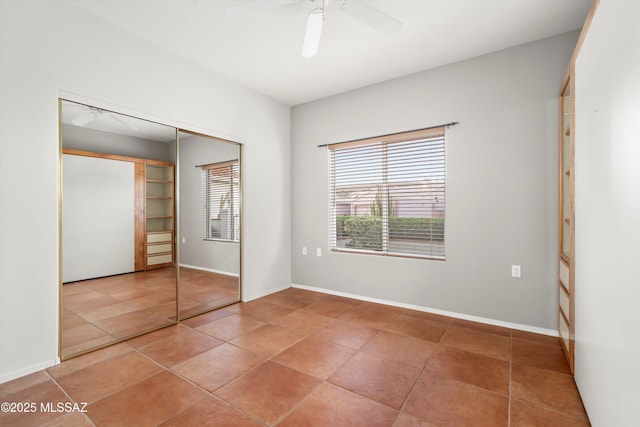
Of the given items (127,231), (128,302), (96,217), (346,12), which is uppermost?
(346,12)

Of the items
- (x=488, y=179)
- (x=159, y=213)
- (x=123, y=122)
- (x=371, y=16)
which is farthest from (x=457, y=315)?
(x=123, y=122)

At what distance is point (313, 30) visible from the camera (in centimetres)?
212

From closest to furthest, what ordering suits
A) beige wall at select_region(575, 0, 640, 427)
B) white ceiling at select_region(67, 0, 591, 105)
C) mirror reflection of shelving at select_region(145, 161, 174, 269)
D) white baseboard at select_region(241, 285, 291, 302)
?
beige wall at select_region(575, 0, 640, 427) → white ceiling at select_region(67, 0, 591, 105) → mirror reflection of shelving at select_region(145, 161, 174, 269) → white baseboard at select_region(241, 285, 291, 302)

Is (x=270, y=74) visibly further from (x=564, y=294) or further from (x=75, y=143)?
(x=564, y=294)

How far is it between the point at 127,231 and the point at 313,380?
2.29 m

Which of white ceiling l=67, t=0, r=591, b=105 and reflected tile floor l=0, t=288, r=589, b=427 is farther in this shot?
white ceiling l=67, t=0, r=591, b=105

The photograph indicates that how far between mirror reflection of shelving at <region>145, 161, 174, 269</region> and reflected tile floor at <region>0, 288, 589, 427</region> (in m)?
0.78

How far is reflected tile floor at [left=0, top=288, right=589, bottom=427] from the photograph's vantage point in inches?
66.2

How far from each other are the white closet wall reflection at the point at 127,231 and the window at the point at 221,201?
67 mm

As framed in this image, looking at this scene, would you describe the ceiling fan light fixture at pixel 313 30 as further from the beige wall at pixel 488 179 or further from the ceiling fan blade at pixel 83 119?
the ceiling fan blade at pixel 83 119

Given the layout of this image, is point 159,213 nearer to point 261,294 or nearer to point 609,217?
point 261,294

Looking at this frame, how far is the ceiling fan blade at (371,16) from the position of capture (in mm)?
1951

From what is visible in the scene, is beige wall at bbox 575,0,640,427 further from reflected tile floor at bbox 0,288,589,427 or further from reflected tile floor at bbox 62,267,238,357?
reflected tile floor at bbox 62,267,238,357

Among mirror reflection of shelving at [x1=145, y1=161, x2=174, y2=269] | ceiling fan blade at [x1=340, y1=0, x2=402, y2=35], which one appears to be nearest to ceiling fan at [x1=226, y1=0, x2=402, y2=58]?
ceiling fan blade at [x1=340, y1=0, x2=402, y2=35]
